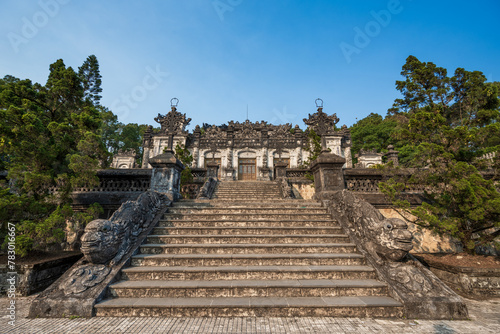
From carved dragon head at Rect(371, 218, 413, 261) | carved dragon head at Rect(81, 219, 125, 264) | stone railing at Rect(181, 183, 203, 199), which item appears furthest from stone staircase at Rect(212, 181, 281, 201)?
carved dragon head at Rect(81, 219, 125, 264)

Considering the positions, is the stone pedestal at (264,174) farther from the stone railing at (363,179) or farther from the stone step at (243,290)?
the stone step at (243,290)

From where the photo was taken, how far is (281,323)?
2904mm

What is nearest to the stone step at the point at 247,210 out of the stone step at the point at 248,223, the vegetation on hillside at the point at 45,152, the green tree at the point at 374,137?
the stone step at the point at 248,223

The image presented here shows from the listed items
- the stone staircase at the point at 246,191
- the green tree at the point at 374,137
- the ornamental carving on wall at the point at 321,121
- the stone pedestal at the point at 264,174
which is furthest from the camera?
the green tree at the point at 374,137

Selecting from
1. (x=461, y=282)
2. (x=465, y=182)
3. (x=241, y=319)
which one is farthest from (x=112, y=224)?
(x=465, y=182)

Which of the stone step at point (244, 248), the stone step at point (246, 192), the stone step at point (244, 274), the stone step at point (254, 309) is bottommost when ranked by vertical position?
the stone step at point (254, 309)

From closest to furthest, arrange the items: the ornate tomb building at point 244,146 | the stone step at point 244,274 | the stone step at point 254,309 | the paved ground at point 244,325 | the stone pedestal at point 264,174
Result: the paved ground at point 244,325 < the stone step at point 254,309 < the stone step at point 244,274 < the stone pedestal at point 264,174 < the ornate tomb building at point 244,146

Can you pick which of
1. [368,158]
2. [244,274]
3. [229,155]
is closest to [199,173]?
[229,155]

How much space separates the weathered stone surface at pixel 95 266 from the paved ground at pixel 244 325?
6.7 inches

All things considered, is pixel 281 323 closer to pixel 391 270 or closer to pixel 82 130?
pixel 391 270

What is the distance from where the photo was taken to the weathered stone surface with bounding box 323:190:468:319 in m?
3.19

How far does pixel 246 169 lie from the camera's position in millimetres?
25125

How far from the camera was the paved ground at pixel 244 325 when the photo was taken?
2.75 meters

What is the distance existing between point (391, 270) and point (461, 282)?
1.72 m
